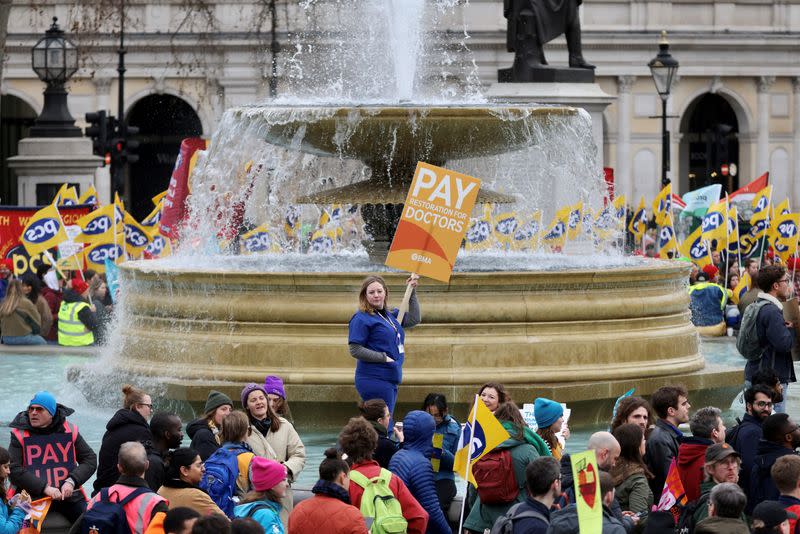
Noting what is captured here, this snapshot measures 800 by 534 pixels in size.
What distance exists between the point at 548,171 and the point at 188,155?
7736 mm

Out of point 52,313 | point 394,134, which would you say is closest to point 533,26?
point 52,313

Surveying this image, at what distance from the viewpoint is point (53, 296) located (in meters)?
22.5

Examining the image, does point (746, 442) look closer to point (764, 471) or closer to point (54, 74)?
point (764, 471)

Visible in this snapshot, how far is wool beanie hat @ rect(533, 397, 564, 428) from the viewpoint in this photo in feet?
31.8

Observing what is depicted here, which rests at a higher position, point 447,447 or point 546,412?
point 546,412

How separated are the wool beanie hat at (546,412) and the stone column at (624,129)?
54081 millimetres

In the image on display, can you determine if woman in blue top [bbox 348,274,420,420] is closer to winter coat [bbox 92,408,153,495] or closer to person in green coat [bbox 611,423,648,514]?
winter coat [bbox 92,408,153,495]

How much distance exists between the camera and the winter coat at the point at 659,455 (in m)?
9.65

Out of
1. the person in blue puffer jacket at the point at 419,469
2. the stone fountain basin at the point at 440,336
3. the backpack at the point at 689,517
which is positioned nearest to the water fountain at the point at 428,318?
Result: the stone fountain basin at the point at 440,336

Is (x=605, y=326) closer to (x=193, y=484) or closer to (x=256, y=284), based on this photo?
(x=256, y=284)

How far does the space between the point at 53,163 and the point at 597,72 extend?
31.9 metres

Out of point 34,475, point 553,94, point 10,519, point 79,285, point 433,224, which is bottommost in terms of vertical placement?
point 79,285

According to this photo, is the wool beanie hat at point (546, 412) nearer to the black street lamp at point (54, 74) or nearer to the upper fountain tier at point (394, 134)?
the upper fountain tier at point (394, 134)

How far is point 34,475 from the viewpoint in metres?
9.80
